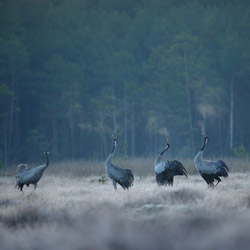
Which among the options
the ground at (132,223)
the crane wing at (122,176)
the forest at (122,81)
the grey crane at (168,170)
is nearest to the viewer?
the ground at (132,223)

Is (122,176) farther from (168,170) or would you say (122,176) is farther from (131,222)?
(131,222)

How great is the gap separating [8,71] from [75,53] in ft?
26.4

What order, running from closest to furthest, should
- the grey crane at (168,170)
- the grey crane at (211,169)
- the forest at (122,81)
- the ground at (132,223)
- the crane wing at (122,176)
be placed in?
the ground at (132,223)
the grey crane at (211,169)
the crane wing at (122,176)
the grey crane at (168,170)
the forest at (122,81)

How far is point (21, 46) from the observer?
43.1 meters

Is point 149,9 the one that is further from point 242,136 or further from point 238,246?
point 238,246

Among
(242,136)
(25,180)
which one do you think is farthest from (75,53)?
(25,180)

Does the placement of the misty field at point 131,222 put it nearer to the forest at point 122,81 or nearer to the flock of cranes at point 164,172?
the flock of cranes at point 164,172

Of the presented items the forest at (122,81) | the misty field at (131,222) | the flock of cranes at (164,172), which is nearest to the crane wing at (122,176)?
the flock of cranes at (164,172)

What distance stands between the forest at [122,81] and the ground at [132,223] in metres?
29.2

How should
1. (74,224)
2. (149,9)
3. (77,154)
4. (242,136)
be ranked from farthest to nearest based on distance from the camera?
(149,9), (77,154), (242,136), (74,224)

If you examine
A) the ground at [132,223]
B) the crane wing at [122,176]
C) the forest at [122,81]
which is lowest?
the ground at [132,223]

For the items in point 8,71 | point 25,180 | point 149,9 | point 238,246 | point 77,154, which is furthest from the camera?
point 149,9

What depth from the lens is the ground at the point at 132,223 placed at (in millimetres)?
7496

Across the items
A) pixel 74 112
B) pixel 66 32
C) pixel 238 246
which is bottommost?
pixel 238 246
